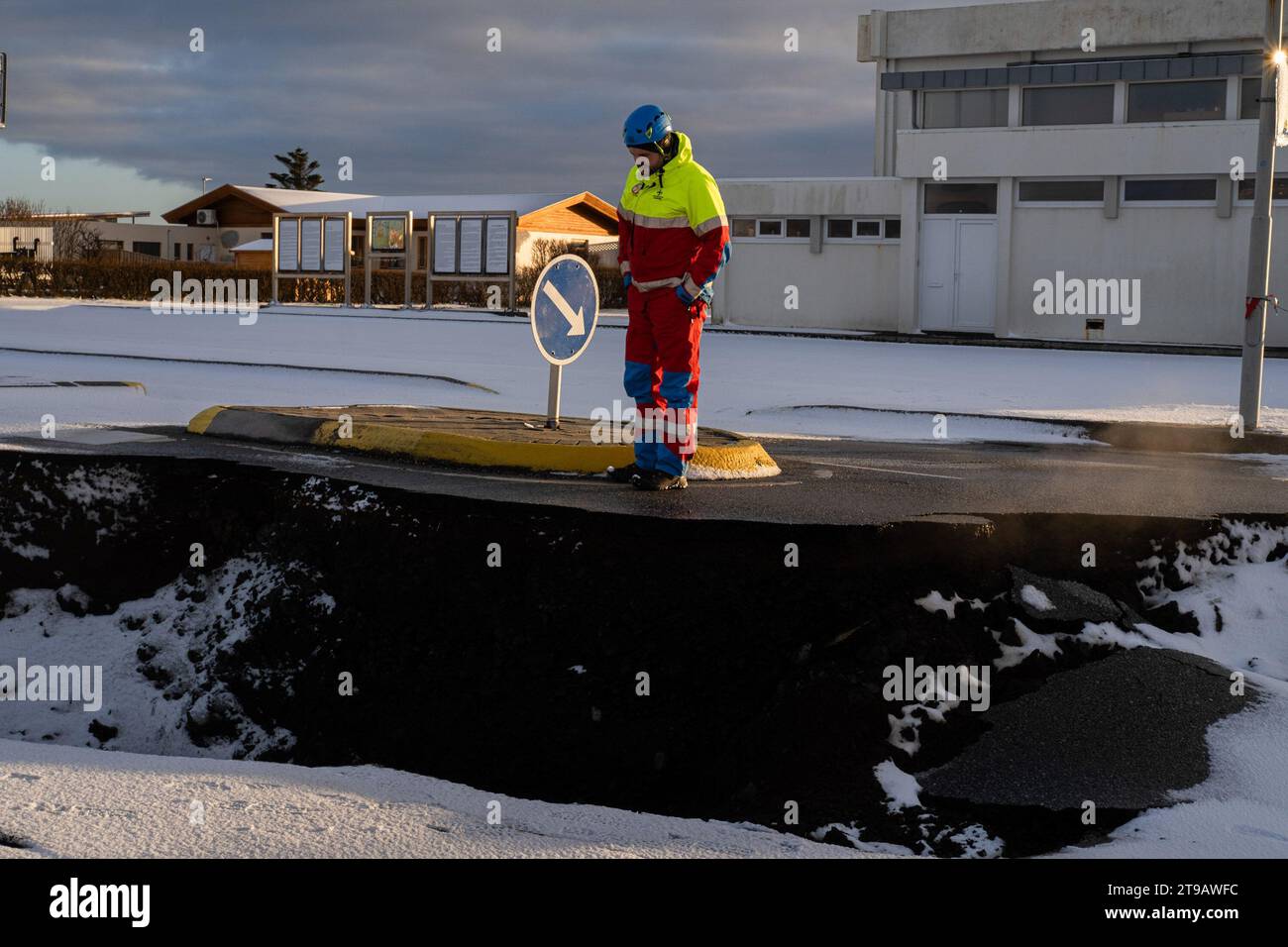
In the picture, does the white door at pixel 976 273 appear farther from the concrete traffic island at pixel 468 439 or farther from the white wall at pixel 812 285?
the concrete traffic island at pixel 468 439

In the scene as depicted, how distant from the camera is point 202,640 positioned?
7.22m

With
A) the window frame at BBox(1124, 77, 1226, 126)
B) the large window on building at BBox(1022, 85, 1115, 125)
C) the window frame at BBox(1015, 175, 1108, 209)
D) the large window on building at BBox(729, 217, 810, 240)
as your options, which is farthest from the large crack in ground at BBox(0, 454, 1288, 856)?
the large window on building at BBox(729, 217, 810, 240)

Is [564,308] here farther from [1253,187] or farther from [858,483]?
[1253,187]

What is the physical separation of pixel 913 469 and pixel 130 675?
5.47 m

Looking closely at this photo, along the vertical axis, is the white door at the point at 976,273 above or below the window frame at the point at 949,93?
below

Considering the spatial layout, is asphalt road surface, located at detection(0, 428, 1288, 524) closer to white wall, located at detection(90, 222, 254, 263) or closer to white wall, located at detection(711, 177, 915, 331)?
white wall, located at detection(711, 177, 915, 331)

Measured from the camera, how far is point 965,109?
32.0m

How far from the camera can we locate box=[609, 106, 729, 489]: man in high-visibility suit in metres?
7.73

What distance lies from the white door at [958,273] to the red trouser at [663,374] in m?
24.0

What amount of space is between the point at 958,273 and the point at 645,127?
24785 millimetres

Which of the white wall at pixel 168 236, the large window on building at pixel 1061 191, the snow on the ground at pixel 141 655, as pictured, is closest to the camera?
the snow on the ground at pixel 141 655

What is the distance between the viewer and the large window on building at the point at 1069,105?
30.4m

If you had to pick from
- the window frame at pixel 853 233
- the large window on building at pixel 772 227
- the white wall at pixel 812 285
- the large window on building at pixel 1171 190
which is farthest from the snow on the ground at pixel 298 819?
the large window on building at pixel 772 227
